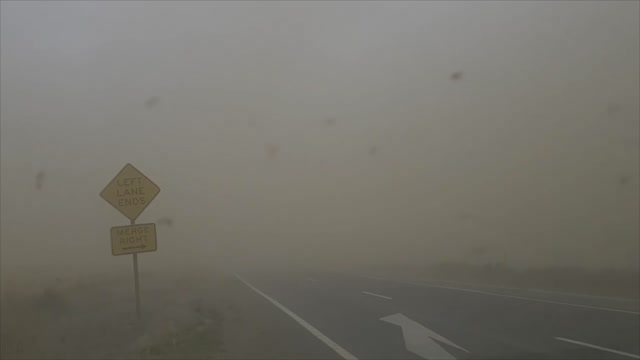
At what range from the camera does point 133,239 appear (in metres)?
10.6

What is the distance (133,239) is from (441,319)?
18.1 ft

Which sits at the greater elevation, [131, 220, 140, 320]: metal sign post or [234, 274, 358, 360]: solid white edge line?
[131, 220, 140, 320]: metal sign post

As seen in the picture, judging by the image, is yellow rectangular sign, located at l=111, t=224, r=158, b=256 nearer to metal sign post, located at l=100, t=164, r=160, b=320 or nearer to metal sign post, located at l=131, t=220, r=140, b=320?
metal sign post, located at l=100, t=164, r=160, b=320

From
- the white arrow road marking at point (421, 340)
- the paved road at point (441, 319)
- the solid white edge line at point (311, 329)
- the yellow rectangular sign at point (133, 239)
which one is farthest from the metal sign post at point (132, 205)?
the white arrow road marking at point (421, 340)

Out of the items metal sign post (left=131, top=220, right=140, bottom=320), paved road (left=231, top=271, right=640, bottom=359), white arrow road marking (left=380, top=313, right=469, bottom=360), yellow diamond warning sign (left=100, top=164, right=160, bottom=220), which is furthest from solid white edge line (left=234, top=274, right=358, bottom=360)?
yellow diamond warning sign (left=100, top=164, right=160, bottom=220)

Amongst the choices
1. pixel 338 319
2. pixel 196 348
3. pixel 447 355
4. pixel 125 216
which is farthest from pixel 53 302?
pixel 447 355

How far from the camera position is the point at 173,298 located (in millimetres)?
12039

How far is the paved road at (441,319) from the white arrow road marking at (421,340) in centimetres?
1

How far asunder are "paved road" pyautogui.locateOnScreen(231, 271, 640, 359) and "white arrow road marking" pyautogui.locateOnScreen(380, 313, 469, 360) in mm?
14

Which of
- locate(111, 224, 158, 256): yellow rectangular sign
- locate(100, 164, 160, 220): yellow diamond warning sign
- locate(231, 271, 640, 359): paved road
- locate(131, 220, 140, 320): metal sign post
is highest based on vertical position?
locate(100, 164, 160, 220): yellow diamond warning sign

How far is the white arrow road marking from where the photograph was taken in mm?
8531

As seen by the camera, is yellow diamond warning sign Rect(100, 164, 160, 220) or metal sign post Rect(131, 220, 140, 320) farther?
yellow diamond warning sign Rect(100, 164, 160, 220)

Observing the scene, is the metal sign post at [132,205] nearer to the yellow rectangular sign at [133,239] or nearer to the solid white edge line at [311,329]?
the yellow rectangular sign at [133,239]

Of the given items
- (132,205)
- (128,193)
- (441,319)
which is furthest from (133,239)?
(441,319)
